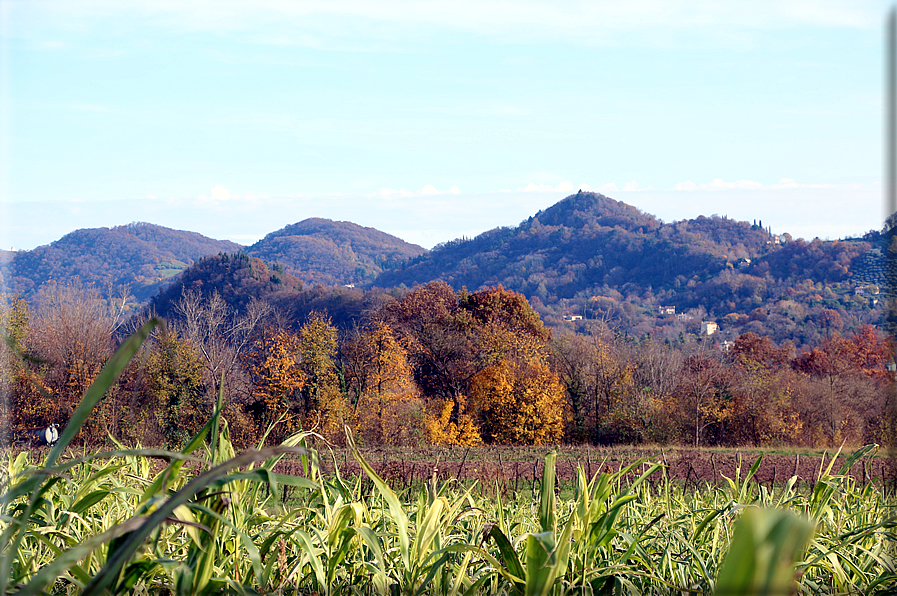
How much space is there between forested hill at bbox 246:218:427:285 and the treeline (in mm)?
73033

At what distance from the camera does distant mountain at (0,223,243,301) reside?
68562 millimetres

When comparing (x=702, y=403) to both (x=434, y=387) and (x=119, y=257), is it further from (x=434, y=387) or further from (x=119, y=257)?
(x=119, y=257)

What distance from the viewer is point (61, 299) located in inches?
1006

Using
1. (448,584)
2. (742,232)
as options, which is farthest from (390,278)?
(448,584)

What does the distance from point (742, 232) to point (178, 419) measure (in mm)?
94063

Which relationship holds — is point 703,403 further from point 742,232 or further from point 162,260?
point 162,260

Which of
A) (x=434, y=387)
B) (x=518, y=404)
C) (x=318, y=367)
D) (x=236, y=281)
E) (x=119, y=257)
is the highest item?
(x=119, y=257)

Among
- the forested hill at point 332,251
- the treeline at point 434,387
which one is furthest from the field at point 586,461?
the forested hill at point 332,251

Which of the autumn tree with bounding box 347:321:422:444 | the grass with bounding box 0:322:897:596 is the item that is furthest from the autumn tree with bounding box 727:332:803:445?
the grass with bounding box 0:322:897:596

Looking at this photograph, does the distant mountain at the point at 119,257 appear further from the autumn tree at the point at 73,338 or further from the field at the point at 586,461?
the field at the point at 586,461

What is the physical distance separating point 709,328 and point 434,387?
3812cm

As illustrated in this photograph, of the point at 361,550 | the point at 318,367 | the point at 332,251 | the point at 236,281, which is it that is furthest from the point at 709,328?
the point at 332,251

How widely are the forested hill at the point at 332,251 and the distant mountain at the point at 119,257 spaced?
48.5ft

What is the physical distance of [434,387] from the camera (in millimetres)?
31953
